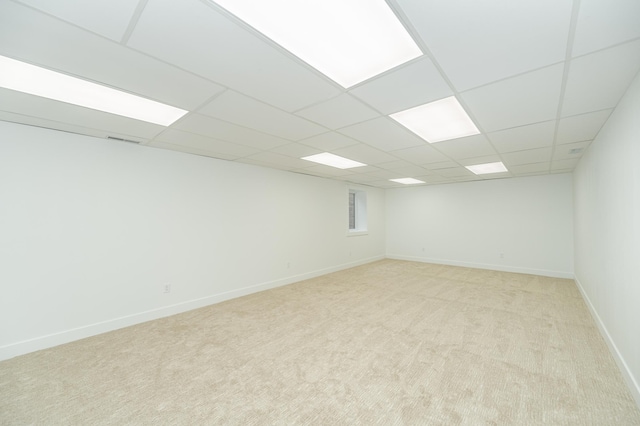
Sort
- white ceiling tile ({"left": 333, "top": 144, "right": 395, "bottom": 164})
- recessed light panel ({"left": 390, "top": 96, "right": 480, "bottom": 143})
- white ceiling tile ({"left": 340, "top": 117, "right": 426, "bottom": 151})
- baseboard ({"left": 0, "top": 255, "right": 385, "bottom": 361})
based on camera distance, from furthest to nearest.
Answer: white ceiling tile ({"left": 333, "top": 144, "right": 395, "bottom": 164})
white ceiling tile ({"left": 340, "top": 117, "right": 426, "bottom": 151})
baseboard ({"left": 0, "top": 255, "right": 385, "bottom": 361})
recessed light panel ({"left": 390, "top": 96, "right": 480, "bottom": 143})

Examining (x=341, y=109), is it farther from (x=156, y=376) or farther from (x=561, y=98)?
(x=156, y=376)

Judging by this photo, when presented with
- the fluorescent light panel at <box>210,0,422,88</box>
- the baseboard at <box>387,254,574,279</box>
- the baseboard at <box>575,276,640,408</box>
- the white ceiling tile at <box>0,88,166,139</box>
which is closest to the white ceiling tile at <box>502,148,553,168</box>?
the baseboard at <box>575,276,640,408</box>

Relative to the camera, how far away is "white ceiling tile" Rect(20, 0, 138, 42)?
1.21m

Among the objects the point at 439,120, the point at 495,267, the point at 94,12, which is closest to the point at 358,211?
the point at 495,267

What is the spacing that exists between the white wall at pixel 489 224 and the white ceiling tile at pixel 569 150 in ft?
6.52

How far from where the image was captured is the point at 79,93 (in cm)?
218

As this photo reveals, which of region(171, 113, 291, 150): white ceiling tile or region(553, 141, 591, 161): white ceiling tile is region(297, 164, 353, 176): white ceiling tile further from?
region(553, 141, 591, 161): white ceiling tile

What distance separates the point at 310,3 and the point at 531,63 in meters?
1.49

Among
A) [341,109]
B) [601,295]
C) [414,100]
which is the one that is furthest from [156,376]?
[601,295]

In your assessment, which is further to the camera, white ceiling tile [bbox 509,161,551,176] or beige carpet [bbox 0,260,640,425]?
white ceiling tile [bbox 509,161,551,176]

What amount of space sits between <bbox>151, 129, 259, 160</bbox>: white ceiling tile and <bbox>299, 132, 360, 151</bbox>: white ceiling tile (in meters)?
0.91

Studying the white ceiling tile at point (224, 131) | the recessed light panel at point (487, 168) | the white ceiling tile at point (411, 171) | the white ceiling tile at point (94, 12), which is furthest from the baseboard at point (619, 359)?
the white ceiling tile at point (94, 12)

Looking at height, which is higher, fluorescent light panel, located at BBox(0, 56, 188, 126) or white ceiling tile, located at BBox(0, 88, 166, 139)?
fluorescent light panel, located at BBox(0, 56, 188, 126)

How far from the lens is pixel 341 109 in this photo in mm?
2320
